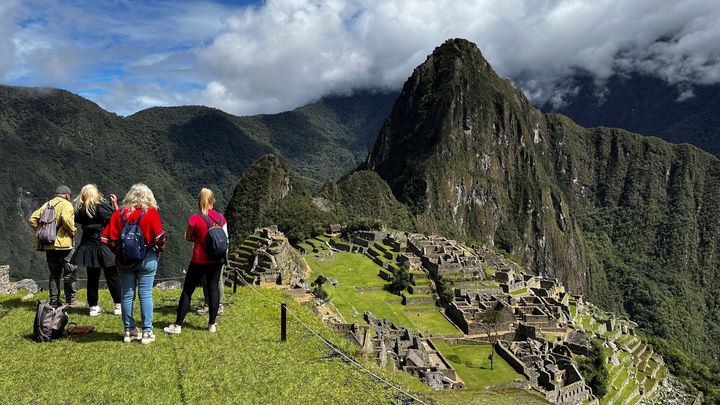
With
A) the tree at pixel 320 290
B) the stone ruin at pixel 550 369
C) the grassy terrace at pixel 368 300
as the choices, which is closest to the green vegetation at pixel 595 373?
the stone ruin at pixel 550 369

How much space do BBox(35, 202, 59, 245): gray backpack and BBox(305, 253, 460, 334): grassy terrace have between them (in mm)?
22593

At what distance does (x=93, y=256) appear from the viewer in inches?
390

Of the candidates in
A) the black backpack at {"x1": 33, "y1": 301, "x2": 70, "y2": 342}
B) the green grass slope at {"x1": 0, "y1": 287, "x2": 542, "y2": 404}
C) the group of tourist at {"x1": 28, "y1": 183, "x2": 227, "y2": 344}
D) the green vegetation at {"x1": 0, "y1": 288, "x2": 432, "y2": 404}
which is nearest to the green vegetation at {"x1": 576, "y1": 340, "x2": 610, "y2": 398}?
the green grass slope at {"x1": 0, "y1": 287, "x2": 542, "y2": 404}

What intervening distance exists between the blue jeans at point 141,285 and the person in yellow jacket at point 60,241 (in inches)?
87.7

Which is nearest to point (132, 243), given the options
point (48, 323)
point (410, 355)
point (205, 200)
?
point (205, 200)

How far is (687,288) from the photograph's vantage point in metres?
162

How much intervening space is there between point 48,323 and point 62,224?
2017mm

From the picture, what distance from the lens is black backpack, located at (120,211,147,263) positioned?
8289mm

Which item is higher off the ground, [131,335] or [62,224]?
[62,224]

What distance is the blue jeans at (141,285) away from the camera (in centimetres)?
865

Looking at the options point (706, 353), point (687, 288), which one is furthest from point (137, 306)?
point (687, 288)

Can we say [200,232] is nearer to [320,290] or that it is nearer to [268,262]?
[320,290]

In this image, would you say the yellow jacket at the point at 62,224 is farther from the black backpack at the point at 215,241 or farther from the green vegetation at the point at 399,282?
the green vegetation at the point at 399,282

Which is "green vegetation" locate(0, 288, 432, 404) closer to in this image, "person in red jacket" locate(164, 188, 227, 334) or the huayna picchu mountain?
"person in red jacket" locate(164, 188, 227, 334)
